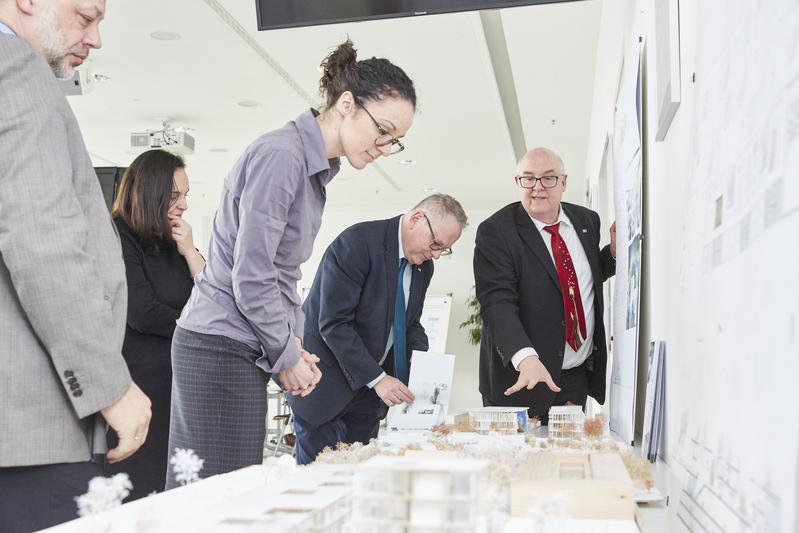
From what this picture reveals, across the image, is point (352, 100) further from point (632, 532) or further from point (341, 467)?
point (632, 532)

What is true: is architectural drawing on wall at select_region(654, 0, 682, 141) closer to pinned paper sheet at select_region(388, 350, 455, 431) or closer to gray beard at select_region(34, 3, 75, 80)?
pinned paper sheet at select_region(388, 350, 455, 431)

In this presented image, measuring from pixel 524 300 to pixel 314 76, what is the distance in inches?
160

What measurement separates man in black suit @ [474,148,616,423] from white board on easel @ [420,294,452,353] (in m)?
9.09

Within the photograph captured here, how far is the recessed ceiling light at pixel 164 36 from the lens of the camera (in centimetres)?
522

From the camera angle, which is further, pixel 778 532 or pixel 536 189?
A: pixel 536 189

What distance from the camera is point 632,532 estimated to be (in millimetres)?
807

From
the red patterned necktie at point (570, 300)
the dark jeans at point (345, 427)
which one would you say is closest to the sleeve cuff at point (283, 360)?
the dark jeans at point (345, 427)

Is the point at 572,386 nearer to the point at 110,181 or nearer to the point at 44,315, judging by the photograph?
the point at 44,315

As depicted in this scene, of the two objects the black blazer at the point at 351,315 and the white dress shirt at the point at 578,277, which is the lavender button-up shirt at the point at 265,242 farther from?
the white dress shirt at the point at 578,277

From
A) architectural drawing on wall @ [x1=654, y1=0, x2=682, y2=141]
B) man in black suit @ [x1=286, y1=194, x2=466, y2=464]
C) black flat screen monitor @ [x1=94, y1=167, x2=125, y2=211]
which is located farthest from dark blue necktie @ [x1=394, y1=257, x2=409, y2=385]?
black flat screen monitor @ [x1=94, y1=167, x2=125, y2=211]

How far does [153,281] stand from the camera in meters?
2.65

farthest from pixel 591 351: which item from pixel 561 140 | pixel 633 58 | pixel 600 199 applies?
pixel 561 140

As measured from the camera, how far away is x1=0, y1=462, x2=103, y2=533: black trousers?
114cm

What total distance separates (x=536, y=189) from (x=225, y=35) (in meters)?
3.34
